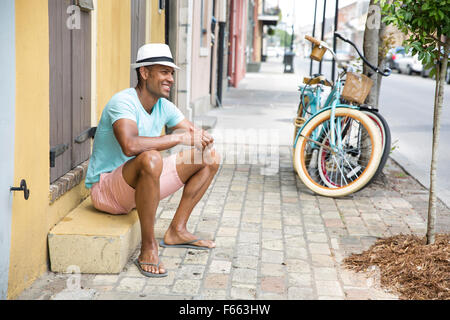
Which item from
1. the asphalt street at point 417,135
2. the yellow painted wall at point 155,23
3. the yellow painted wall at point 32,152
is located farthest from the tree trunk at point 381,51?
the yellow painted wall at point 32,152

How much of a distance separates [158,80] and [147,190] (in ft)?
2.44

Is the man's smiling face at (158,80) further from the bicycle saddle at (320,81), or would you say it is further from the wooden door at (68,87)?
the bicycle saddle at (320,81)

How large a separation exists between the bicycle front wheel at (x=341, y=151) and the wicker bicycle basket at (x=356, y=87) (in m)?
0.13

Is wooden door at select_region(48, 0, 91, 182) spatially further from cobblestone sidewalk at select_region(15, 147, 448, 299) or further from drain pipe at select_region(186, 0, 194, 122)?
drain pipe at select_region(186, 0, 194, 122)

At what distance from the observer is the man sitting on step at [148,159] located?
3520mm

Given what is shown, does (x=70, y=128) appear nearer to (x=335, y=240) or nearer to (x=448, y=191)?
(x=335, y=240)

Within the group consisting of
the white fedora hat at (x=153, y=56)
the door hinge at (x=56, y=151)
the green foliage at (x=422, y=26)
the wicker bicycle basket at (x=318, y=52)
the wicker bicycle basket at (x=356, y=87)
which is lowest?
the door hinge at (x=56, y=151)

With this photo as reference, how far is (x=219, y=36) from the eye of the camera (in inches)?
556

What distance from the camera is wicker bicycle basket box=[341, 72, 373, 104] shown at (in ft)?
17.9

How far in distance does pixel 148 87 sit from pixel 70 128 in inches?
30.0

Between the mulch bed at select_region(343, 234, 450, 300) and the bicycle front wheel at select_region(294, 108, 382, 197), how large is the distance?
1.40 metres

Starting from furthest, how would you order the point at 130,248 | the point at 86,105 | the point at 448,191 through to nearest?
1. the point at 448,191
2. the point at 86,105
3. the point at 130,248

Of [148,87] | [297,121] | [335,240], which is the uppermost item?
[148,87]
